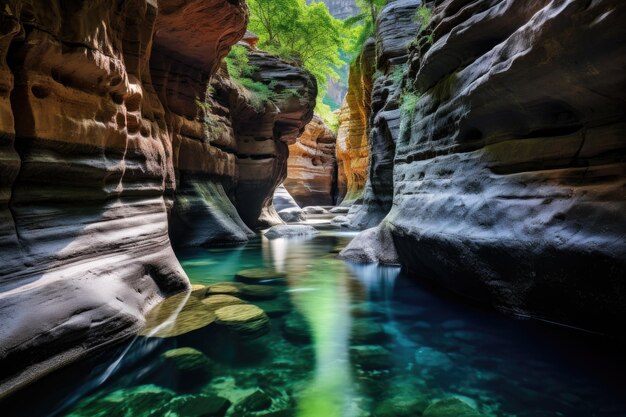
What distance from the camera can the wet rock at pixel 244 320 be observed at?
4.12 metres

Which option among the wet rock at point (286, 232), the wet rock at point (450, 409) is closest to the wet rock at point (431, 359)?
the wet rock at point (450, 409)

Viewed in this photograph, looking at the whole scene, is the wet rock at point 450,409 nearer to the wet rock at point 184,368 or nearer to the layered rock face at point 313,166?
the wet rock at point 184,368

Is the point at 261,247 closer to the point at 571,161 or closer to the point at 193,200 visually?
the point at 193,200

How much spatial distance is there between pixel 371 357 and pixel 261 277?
3668 mm

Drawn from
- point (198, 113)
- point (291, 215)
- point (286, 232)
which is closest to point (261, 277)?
point (198, 113)

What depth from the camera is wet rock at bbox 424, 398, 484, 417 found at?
2.49 m

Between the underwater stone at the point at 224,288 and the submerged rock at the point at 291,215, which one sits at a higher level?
the submerged rock at the point at 291,215

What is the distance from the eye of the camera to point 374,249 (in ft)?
26.5

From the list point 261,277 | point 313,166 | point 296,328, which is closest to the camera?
point 296,328

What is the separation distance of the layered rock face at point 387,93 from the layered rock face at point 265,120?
9.42 feet

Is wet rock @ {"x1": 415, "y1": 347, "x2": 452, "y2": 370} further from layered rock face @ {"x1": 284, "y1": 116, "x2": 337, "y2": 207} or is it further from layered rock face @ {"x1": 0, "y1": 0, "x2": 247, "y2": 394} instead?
layered rock face @ {"x1": 284, "y1": 116, "x2": 337, "y2": 207}

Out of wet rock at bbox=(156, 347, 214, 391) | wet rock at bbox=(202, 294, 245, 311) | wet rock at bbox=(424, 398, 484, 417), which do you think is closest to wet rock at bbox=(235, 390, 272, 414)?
wet rock at bbox=(156, 347, 214, 391)

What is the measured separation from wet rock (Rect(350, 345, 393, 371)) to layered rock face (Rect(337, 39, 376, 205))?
14636mm

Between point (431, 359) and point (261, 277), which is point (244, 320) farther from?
point (261, 277)
